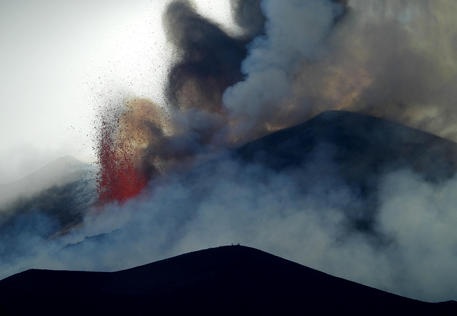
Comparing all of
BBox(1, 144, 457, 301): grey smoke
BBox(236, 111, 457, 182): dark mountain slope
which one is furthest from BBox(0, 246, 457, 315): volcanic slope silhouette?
BBox(236, 111, 457, 182): dark mountain slope

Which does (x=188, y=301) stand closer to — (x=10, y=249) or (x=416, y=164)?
(x=416, y=164)

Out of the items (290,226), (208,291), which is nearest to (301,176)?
(290,226)

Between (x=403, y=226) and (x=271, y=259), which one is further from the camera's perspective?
(x=403, y=226)

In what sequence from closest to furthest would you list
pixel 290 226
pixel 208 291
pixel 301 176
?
1. pixel 208 291
2. pixel 290 226
3. pixel 301 176

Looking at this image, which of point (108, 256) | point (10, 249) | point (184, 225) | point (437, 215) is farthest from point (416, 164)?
point (10, 249)

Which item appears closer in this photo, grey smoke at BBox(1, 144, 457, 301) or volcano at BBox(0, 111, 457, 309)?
grey smoke at BBox(1, 144, 457, 301)

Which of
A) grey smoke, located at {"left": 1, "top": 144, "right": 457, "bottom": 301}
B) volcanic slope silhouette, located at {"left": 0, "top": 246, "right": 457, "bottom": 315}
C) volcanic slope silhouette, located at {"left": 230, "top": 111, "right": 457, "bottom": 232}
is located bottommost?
volcanic slope silhouette, located at {"left": 0, "top": 246, "right": 457, "bottom": 315}

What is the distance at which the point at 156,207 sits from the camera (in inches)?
1956

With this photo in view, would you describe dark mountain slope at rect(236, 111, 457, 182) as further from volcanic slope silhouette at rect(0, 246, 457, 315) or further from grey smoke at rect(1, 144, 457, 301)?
volcanic slope silhouette at rect(0, 246, 457, 315)

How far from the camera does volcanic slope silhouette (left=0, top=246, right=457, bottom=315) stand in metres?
24.7

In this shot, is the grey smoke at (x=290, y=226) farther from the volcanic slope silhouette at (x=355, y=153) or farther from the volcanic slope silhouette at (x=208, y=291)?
the volcanic slope silhouette at (x=208, y=291)

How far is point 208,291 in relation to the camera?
85.4ft

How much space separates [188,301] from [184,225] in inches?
853

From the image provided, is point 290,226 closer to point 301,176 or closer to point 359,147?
point 301,176
